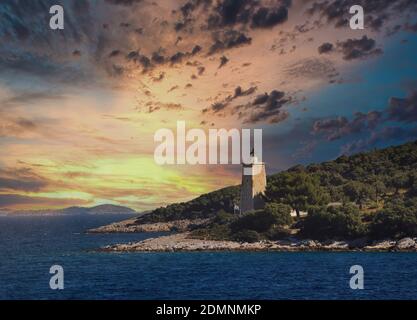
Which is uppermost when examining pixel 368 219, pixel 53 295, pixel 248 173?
pixel 248 173

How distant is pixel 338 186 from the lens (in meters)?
106

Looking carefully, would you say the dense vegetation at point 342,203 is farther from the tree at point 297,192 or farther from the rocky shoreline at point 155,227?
the rocky shoreline at point 155,227

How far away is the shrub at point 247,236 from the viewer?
82625mm

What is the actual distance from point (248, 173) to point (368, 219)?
2257 cm

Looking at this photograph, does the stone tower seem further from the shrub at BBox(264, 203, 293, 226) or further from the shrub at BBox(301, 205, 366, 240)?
the shrub at BBox(301, 205, 366, 240)

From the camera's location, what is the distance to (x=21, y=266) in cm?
7162

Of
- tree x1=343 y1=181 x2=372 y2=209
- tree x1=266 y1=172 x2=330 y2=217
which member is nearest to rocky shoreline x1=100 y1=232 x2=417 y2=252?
tree x1=266 y1=172 x2=330 y2=217

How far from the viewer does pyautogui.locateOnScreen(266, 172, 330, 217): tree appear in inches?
3610

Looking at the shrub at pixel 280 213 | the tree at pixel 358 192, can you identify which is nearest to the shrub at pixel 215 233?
the shrub at pixel 280 213

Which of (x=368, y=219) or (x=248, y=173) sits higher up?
(x=248, y=173)

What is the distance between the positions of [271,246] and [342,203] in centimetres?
2108

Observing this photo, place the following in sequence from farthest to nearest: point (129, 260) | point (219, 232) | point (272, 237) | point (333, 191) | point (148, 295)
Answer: point (333, 191)
point (219, 232)
point (272, 237)
point (129, 260)
point (148, 295)
